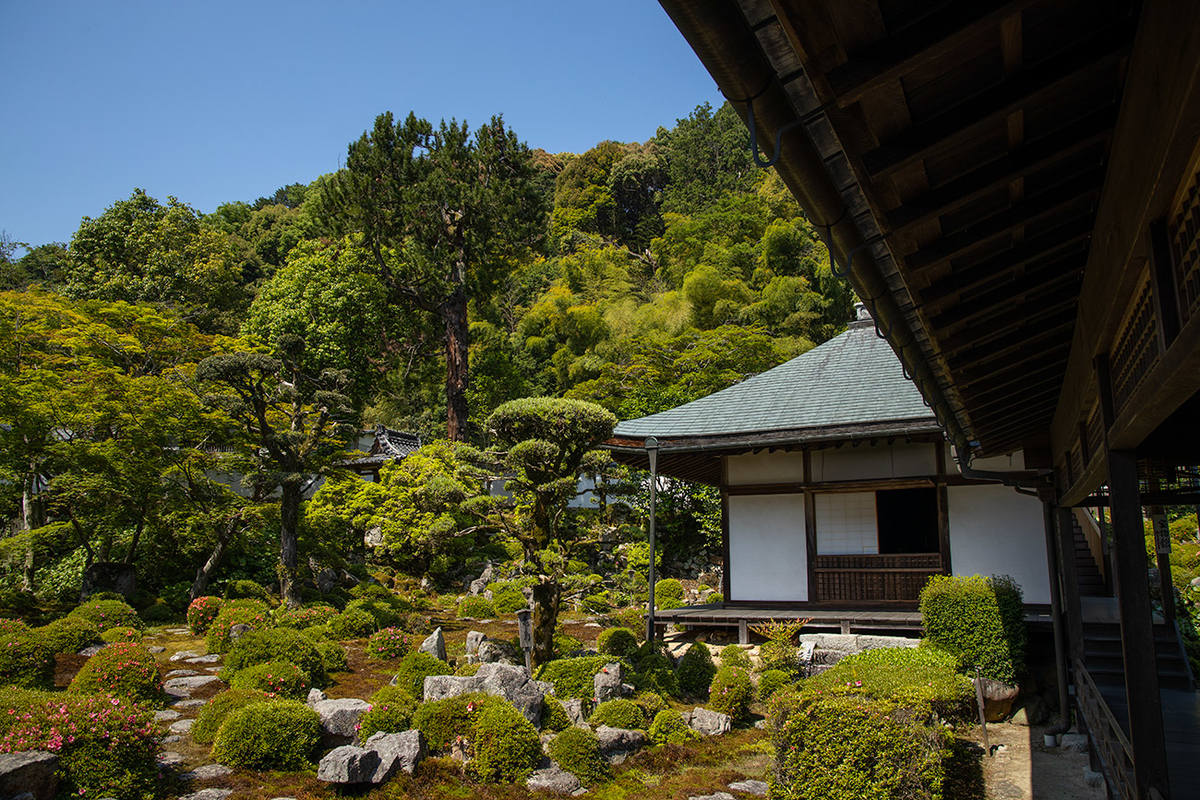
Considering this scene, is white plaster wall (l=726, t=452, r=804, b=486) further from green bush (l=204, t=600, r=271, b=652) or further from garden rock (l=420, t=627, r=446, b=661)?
green bush (l=204, t=600, r=271, b=652)

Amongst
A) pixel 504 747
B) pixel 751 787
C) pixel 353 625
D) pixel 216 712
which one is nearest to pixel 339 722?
pixel 216 712

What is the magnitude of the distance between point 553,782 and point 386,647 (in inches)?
199

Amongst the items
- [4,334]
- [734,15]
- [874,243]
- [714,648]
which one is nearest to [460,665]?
[714,648]

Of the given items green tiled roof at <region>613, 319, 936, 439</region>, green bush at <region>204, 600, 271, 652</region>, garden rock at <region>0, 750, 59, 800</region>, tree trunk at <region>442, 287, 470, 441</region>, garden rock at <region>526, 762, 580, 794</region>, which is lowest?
garden rock at <region>526, 762, 580, 794</region>

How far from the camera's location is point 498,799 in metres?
6.35

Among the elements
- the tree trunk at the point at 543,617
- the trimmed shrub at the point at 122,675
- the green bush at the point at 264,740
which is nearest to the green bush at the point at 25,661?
the trimmed shrub at the point at 122,675

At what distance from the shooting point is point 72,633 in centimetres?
980

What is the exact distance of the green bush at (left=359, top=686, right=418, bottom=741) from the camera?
7230 mm

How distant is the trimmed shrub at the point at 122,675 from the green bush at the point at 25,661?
858 millimetres

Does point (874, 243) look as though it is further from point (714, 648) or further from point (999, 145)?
point (714, 648)

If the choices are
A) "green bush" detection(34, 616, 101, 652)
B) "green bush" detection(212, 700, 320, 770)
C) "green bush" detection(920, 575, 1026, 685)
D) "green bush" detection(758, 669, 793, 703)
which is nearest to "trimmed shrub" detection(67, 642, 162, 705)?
"green bush" detection(212, 700, 320, 770)

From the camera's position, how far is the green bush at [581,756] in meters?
6.93

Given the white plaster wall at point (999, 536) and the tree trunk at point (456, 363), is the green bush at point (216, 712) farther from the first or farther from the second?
the tree trunk at point (456, 363)

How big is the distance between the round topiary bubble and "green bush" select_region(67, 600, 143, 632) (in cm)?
395
